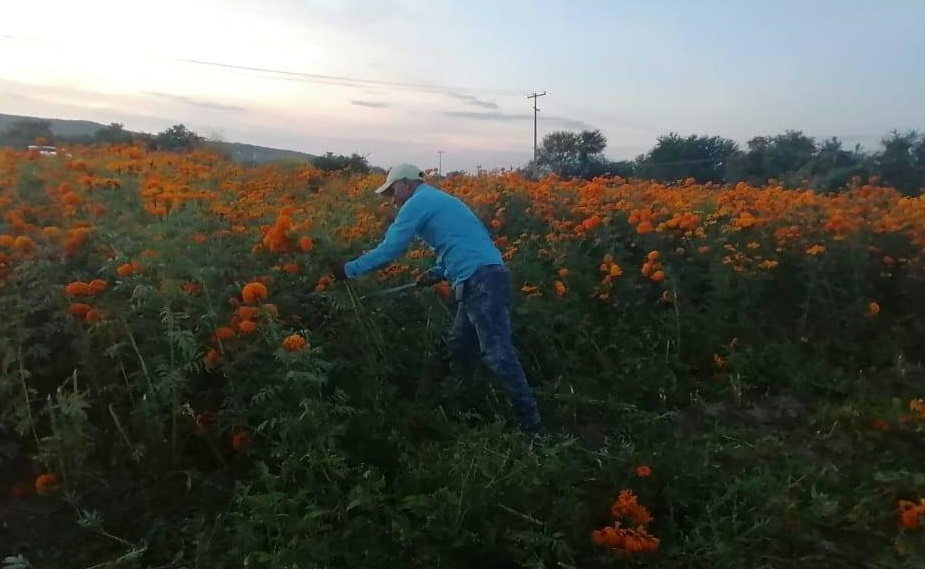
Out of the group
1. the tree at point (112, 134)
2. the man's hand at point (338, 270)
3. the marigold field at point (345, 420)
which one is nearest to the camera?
the marigold field at point (345, 420)

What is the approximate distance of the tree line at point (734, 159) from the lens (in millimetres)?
→ 18453

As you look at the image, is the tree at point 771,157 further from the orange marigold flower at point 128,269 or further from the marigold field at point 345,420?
the orange marigold flower at point 128,269

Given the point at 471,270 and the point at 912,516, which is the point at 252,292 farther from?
the point at 912,516

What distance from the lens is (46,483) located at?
3.75 m

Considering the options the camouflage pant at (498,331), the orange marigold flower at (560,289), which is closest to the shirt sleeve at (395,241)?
the camouflage pant at (498,331)

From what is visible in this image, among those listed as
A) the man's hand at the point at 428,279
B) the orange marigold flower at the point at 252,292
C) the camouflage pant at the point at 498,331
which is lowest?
the camouflage pant at the point at 498,331

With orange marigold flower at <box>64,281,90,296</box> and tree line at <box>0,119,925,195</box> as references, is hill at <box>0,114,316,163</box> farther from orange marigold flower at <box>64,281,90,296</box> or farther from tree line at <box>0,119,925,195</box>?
orange marigold flower at <box>64,281,90,296</box>

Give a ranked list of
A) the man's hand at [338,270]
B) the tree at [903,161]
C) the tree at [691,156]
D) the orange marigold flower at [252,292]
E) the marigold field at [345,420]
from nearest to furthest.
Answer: the marigold field at [345,420] < the orange marigold flower at [252,292] < the man's hand at [338,270] < the tree at [903,161] < the tree at [691,156]

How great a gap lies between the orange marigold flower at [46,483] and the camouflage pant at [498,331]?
2344mm

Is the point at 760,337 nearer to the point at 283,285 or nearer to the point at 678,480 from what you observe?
the point at 678,480

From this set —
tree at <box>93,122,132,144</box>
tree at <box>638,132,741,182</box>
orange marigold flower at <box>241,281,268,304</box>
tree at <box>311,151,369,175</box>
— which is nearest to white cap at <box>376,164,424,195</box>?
orange marigold flower at <box>241,281,268,304</box>

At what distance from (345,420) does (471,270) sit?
4.30 feet

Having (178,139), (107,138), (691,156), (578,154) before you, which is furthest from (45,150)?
(691,156)

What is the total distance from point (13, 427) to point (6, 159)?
9.41 ft
